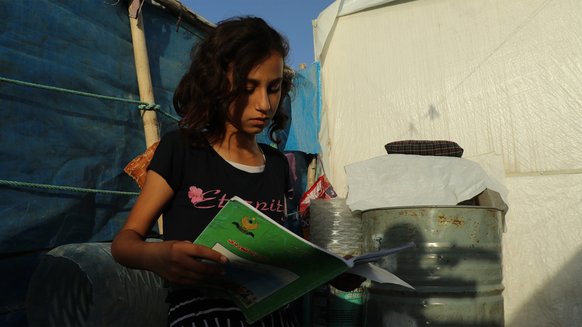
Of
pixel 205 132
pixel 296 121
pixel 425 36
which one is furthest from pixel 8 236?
pixel 425 36

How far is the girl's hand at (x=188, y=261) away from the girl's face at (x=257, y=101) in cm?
35

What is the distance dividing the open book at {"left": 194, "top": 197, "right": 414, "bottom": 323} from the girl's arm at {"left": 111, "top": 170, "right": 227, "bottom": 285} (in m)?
0.03

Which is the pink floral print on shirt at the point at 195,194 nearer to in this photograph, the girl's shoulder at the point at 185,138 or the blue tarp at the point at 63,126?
the girl's shoulder at the point at 185,138

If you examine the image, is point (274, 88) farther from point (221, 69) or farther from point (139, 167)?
point (139, 167)

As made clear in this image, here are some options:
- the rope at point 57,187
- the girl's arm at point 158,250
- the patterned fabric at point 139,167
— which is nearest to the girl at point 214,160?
the girl's arm at point 158,250

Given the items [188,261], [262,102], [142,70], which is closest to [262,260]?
[188,261]

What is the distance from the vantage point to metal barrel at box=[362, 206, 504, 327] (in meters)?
2.15

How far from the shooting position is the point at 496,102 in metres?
3.22

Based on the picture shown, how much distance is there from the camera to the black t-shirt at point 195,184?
86 centimetres

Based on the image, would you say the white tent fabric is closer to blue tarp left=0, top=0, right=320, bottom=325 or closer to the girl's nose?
blue tarp left=0, top=0, right=320, bottom=325

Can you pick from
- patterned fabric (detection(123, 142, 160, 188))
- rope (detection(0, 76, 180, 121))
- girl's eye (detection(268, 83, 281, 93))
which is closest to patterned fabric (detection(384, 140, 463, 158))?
rope (detection(0, 76, 180, 121))

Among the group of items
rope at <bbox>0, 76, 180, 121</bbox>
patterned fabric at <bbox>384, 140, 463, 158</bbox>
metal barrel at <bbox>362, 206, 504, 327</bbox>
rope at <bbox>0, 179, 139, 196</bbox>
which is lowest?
metal barrel at <bbox>362, 206, 504, 327</bbox>

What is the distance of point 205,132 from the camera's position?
97 centimetres

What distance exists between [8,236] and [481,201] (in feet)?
7.80
